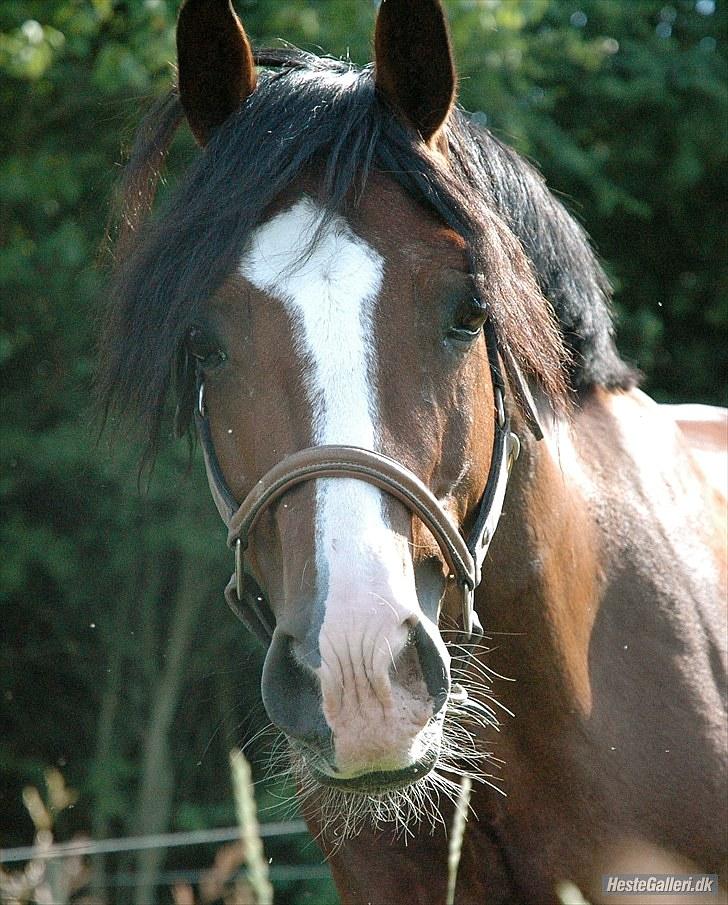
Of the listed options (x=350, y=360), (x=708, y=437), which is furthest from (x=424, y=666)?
(x=708, y=437)

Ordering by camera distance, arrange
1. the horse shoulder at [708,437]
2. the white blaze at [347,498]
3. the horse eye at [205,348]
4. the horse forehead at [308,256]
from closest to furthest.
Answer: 1. the white blaze at [347,498]
2. the horse forehead at [308,256]
3. the horse eye at [205,348]
4. the horse shoulder at [708,437]

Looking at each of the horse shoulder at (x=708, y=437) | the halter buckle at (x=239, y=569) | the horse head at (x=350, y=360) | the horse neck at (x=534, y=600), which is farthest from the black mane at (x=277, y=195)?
the horse shoulder at (x=708, y=437)

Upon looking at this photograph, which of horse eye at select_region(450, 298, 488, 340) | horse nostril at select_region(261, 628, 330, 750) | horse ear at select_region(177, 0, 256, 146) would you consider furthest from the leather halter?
horse ear at select_region(177, 0, 256, 146)

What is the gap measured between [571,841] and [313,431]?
1.01 metres

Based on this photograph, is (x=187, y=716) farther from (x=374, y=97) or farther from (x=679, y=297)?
(x=374, y=97)

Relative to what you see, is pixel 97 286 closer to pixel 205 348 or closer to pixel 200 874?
pixel 200 874

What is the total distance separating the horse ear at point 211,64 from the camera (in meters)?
2.11

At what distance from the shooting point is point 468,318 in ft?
6.46

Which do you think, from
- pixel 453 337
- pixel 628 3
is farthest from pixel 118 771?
pixel 628 3

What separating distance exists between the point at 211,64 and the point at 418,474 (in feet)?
3.05

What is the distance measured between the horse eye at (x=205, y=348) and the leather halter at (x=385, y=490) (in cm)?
4

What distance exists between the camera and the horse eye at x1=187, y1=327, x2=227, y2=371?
6.43 feet

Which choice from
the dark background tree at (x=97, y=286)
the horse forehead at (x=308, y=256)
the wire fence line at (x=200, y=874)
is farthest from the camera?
the dark background tree at (x=97, y=286)

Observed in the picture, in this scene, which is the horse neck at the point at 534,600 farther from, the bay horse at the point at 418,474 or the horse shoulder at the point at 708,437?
the horse shoulder at the point at 708,437
